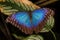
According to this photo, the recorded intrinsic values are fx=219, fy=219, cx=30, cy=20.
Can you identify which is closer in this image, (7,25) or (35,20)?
(35,20)

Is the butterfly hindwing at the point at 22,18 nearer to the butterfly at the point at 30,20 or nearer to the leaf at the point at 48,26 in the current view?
the butterfly at the point at 30,20

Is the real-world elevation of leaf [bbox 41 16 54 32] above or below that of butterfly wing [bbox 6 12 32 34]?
below

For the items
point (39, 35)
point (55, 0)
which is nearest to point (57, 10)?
point (55, 0)

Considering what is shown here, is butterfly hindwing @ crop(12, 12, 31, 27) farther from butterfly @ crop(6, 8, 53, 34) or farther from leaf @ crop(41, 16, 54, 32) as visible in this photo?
leaf @ crop(41, 16, 54, 32)

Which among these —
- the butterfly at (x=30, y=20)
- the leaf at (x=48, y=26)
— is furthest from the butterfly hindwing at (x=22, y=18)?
the leaf at (x=48, y=26)

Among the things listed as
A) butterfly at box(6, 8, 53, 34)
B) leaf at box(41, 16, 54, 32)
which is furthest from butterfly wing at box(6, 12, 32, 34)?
leaf at box(41, 16, 54, 32)

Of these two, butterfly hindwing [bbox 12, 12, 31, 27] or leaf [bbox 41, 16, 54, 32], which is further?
leaf [bbox 41, 16, 54, 32]

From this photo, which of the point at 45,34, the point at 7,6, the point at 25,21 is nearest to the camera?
the point at 25,21

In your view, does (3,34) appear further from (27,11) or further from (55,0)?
(55,0)
